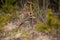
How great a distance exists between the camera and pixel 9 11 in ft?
20.6

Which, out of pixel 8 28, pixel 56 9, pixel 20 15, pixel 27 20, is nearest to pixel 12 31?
pixel 8 28

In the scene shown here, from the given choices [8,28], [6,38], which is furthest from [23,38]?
[8,28]

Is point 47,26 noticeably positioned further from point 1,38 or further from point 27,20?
point 27,20

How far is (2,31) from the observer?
4691 mm

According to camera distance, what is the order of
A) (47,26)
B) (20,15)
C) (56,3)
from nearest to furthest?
(47,26), (20,15), (56,3)

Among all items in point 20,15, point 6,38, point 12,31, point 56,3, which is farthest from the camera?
point 56,3

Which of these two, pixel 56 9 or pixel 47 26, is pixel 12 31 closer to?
pixel 47 26

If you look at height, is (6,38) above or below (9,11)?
below

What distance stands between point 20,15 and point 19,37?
73.0 inches

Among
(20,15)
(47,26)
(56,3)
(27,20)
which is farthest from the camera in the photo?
(56,3)

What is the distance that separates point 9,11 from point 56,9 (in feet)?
7.91

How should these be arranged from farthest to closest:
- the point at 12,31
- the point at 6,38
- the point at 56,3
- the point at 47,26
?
1. the point at 56,3
2. the point at 12,31
3. the point at 6,38
4. the point at 47,26

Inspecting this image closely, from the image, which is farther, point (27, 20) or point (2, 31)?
point (27, 20)

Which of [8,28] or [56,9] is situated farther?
[56,9]
